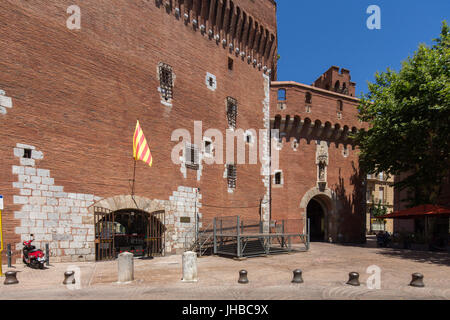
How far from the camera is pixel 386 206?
5178cm

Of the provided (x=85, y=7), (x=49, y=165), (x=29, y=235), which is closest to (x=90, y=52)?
(x=85, y=7)

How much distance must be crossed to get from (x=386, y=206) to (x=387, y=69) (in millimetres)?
34721

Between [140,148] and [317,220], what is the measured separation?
2088 centimetres

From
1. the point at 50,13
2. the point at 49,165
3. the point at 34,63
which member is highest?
the point at 50,13

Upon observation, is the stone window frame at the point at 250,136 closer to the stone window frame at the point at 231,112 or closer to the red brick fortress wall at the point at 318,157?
the stone window frame at the point at 231,112

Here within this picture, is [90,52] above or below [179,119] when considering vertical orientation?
above

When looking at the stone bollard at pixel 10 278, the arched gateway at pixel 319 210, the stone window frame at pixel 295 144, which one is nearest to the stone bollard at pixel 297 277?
the stone bollard at pixel 10 278

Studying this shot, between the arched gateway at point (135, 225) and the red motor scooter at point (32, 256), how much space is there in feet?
9.74

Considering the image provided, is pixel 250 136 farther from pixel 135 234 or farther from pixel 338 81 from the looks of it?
pixel 338 81

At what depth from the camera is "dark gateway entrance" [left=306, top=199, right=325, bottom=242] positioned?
97.8ft

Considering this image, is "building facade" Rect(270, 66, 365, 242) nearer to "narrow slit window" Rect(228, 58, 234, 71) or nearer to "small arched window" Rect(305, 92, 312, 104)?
"small arched window" Rect(305, 92, 312, 104)

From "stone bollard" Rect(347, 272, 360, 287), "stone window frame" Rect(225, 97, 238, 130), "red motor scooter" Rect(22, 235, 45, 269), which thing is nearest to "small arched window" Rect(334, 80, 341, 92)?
"stone window frame" Rect(225, 97, 238, 130)
